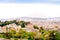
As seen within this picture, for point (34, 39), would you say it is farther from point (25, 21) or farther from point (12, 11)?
point (12, 11)

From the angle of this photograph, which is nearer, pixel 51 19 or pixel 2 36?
pixel 2 36

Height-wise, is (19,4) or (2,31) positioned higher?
(19,4)

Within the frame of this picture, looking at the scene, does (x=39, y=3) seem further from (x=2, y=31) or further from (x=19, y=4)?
(x=2, y=31)

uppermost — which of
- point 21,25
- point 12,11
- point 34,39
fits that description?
point 12,11

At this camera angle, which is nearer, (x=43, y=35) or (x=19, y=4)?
(x=43, y=35)

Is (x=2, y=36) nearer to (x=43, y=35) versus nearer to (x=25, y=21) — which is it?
(x=25, y=21)

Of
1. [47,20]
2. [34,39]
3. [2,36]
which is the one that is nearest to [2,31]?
[2,36]

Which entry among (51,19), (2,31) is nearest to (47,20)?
(51,19)

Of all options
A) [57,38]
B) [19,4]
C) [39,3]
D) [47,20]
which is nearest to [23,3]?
[19,4]

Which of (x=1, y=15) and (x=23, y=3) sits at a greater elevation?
(x=23, y=3)
